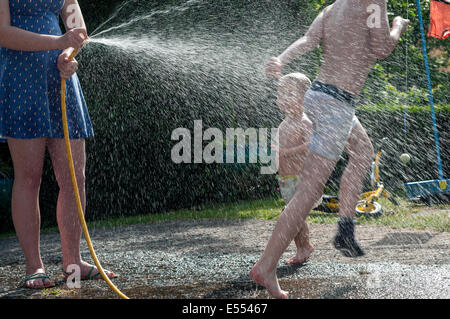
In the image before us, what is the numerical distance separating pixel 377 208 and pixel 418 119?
3.66 meters

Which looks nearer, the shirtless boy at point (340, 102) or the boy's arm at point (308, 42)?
the shirtless boy at point (340, 102)

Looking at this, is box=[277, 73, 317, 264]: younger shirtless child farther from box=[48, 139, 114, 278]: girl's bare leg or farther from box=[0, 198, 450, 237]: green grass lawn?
box=[0, 198, 450, 237]: green grass lawn

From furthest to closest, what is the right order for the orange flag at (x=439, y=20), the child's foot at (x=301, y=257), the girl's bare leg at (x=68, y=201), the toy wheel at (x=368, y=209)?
1. the orange flag at (x=439, y=20)
2. the toy wheel at (x=368, y=209)
3. the child's foot at (x=301, y=257)
4. the girl's bare leg at (x=68, y=201)

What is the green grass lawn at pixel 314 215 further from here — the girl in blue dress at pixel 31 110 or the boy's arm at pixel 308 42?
the girl in blue dress at pixel 31 110

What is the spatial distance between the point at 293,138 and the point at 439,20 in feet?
18.6

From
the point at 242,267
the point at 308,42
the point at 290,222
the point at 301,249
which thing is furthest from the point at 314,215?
the point at 290,222

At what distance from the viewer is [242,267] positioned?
3359 mm

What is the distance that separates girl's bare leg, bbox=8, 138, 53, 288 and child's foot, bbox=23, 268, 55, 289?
0.03ft

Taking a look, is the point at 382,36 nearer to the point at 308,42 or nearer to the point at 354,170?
the point at 308,42

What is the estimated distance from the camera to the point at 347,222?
2775 millimetres

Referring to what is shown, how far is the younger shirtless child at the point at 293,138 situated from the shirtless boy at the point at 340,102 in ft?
1.89

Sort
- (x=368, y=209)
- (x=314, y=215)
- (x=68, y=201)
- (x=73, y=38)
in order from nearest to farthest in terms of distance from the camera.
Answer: (x=73, y=38)
(x=68, y=201)
(x=368, y=209)
(x=314, y=215)

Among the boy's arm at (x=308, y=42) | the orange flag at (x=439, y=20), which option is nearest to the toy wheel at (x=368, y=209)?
the orange flag at (x=439, y=20)

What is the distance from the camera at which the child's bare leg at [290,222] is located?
2.40 m
